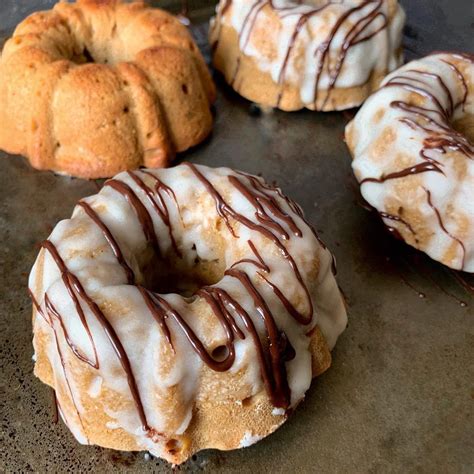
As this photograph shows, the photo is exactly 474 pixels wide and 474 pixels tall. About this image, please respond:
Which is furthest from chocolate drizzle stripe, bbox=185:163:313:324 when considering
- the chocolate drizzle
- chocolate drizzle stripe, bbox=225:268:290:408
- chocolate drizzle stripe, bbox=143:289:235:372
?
chocolate drizzle stripe, bbox=143:289:235:372

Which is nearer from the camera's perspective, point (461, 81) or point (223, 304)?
point (223, 304)

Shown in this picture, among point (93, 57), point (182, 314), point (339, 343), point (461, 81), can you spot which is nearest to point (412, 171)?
point (461, 81)

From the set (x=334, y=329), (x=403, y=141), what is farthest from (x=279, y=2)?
(x=334, y=329)

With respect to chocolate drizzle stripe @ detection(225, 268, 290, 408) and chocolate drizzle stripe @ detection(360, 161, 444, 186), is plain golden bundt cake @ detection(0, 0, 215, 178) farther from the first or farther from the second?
chocolate drizzle stripe @ detection(225, 268, 290, 408)

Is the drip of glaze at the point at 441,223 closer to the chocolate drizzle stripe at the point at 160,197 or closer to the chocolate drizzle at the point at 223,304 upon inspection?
the chocolate drizzle at the point at 223,304

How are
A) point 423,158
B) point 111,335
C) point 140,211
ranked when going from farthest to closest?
1. point 423,158
2. point 140,211
3. point 111,335

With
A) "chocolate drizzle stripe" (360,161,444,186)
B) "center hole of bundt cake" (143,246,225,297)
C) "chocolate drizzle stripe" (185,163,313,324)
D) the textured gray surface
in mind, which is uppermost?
"chocolate drizzle stripe" (185,163,313,324)

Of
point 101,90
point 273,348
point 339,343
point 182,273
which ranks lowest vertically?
point 339,343

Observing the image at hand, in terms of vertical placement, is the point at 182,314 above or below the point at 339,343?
above

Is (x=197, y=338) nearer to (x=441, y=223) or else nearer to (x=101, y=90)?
(x=441, y=223)
